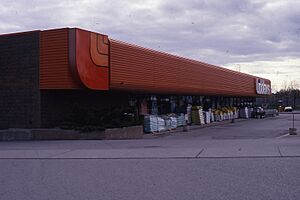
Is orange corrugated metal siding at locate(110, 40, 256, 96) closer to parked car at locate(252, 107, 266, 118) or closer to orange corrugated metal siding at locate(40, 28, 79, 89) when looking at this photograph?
orange corrugated metal siding at locate(40, 28, 79, 89)

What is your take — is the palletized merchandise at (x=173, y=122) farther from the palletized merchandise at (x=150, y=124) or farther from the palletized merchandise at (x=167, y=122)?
the palletized merchandise at (x=150, y=124)

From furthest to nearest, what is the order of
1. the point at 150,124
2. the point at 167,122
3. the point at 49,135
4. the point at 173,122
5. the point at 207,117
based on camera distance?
the point at 207,117
the point at 173,122
the point at 167,122
the point at 150,124
the point at 49,135

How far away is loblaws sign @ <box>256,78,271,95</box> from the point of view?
224ft

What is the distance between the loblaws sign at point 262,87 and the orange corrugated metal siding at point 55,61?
47.0m

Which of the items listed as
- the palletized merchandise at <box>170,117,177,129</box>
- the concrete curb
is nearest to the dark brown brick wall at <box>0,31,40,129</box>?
the concrete curb

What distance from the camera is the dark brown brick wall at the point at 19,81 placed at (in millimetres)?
25266

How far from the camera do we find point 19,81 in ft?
84.2

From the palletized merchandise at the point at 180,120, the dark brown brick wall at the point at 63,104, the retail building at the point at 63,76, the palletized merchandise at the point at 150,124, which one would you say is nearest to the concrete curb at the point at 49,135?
the retail building at the point at 63,76

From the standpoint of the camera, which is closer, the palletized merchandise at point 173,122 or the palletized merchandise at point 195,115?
the palletized merchandise at point 173,122

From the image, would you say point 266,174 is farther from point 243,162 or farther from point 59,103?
point 59,103

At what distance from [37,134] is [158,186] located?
16108 mm

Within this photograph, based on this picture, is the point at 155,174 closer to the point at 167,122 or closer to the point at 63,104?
the point at 63,104

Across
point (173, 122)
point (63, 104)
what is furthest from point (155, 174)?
point (173, 122)

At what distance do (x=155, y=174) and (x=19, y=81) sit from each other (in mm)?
16748
